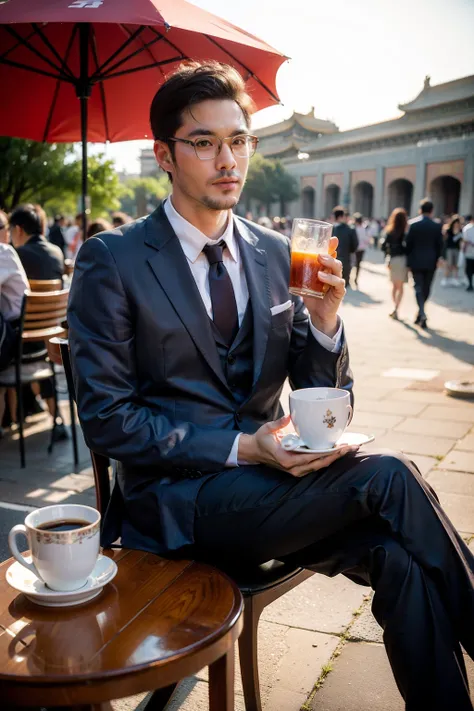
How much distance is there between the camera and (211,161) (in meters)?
2.07

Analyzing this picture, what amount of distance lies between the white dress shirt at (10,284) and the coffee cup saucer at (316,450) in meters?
3.00

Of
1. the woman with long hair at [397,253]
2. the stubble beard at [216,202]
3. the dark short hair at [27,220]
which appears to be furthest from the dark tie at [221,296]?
the woman with long hair at [397,253]

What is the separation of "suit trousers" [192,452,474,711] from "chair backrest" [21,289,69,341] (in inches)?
110

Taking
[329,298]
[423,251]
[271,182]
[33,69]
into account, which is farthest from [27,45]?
[271,182]

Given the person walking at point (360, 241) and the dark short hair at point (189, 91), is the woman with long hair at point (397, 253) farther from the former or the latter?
the dark short hair at point (189, 91)

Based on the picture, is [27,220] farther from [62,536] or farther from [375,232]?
[375,232]

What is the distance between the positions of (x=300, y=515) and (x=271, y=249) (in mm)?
915

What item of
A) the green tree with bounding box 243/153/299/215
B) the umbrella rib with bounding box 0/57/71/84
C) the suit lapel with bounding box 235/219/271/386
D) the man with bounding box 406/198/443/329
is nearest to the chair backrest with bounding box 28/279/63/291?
the umbrella rib with bounding box 0/57/71/84

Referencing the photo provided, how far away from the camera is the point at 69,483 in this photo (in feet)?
13.5

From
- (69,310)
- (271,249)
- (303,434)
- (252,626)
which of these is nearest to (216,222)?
(271,249)

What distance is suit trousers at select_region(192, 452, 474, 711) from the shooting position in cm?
157

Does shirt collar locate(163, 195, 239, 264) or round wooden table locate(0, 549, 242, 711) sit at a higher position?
shirt collar locate(163, 195, 239, 264)

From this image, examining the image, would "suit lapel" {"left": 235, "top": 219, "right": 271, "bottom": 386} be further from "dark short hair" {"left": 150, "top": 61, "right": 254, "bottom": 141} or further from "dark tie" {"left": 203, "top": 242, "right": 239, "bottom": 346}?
"dark short hair" {"left": 150, "top": 61, "right": 254, "bottom": 141}

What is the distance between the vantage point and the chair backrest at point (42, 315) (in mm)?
4488
